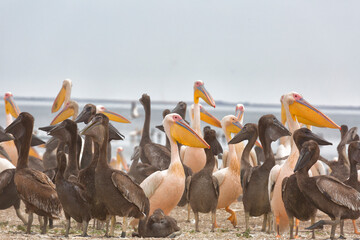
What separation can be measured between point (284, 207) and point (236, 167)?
4.07ft

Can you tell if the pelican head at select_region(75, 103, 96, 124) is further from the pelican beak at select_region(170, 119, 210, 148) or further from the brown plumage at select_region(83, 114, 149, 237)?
the brown plumage at select_region(83, 114, 149, 237)

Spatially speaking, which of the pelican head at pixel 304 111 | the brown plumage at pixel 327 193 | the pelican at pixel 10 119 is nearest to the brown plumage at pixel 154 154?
the pelican head at pixel 304 111

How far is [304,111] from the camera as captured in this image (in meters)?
7.59

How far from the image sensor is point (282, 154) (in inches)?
395

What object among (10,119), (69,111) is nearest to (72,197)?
(69,111)

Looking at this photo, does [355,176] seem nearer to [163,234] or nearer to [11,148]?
[163,234]

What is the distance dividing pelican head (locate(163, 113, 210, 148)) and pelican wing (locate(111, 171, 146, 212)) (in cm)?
118

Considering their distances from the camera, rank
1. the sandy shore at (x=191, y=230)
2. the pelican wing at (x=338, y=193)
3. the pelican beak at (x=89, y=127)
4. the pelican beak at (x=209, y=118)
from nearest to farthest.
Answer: the pelican wing at (x=338, y=193), the pelican beak at (x=89, y=127), the sandy shore at (x=191, y=230), the pelican beak at (x=209, y=118)

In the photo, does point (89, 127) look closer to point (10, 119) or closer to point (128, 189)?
point (128, 189)

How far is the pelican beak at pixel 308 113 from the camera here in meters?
7.51

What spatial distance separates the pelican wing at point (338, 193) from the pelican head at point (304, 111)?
64.0 inches

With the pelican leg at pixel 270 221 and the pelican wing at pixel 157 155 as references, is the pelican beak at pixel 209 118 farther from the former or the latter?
the pelican leg at pixel 270 221

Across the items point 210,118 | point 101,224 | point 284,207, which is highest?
point 210,118

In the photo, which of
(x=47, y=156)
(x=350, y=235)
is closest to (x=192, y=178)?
(x=350, y=235)
